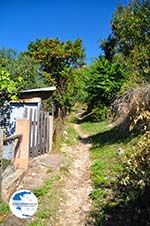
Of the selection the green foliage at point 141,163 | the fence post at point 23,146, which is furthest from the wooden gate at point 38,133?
the green foliage at point 141,163

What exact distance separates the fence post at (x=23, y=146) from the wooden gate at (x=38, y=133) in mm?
737

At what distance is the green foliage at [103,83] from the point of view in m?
27.8

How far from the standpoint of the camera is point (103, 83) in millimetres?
27594

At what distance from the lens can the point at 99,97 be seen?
28.9 metres

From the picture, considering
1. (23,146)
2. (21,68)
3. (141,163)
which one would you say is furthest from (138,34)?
(141,163)

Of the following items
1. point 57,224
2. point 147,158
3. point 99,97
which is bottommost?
point 57,224

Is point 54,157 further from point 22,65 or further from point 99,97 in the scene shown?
point 99,97

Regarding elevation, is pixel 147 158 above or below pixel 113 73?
below

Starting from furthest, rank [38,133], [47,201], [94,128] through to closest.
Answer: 1. [94,128]
2. [38,133]
3. [47,201]

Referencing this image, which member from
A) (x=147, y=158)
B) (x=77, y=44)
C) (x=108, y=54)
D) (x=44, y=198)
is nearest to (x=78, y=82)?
(x=108, y=54)

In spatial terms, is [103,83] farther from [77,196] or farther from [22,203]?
[22,203]

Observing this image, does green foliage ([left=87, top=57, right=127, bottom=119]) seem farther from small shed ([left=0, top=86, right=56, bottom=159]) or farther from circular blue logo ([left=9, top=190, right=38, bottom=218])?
circular blue logo ([left=9, top=190, right=38, bottom=218])

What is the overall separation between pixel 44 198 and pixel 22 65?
33.5 ft

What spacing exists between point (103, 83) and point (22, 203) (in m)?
21.9
